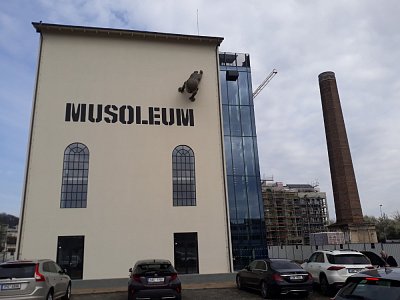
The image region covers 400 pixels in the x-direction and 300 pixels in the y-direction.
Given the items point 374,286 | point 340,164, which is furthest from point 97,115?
point 340,164

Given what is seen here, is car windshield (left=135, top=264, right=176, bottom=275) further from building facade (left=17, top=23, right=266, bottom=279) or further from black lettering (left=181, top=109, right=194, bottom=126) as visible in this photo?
black lettering (left=181, top=109, right=194, bottom=126)

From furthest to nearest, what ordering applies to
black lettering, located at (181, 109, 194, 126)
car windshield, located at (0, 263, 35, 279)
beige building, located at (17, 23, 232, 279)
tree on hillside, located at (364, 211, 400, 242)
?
1. tree on hillside, located at (364, 211, 400, 242)
2. black lettering, located at (181, 109, 194, 126)
3. beige building, located at (17, 23, 232, 279)
4. car windshield, located at (0, 263, 35, 279)

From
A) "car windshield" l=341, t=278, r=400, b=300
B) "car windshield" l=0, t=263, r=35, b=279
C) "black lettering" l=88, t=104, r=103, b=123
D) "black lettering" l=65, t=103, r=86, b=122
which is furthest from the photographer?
"black lettering" l=88, t=104, r=103, b=123

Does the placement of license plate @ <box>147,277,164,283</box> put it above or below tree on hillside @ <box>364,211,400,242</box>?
below

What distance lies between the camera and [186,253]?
20.7m

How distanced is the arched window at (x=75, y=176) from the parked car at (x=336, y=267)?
1270cm

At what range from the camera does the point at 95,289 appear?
16.3 meters

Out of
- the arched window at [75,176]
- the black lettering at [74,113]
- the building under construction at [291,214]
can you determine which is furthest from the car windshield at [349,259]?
the building under construction at [291,214]

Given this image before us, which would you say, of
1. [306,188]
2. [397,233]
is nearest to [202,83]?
[397,233]

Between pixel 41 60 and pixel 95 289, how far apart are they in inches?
535

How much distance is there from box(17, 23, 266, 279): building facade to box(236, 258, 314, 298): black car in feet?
26.2

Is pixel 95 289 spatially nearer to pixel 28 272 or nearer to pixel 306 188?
pixel 28 272

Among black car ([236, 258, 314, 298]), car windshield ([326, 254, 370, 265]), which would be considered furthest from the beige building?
car windshield ([326, 254, 370, 265])

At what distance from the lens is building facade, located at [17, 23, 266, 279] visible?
19.7 metres
